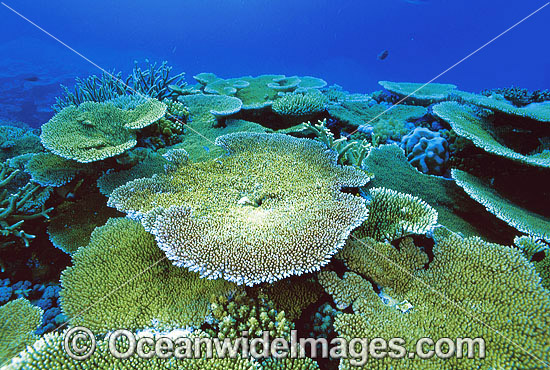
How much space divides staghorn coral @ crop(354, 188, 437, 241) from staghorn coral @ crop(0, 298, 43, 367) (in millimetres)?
3085

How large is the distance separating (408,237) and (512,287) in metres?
0.82

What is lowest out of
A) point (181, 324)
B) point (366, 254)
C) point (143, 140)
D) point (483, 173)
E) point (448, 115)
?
point (181, 324)

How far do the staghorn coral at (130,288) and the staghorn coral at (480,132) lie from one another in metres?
3.66

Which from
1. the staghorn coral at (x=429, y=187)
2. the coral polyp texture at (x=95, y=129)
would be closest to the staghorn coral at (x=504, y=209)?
the staghorn coral at (x=429, y=187)

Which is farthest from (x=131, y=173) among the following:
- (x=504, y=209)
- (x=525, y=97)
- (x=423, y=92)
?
(x=525, y=97)

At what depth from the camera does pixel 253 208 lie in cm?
277

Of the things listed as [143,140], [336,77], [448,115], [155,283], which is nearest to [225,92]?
[143,140]

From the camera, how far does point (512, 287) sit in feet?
6.89

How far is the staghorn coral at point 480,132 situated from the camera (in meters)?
3.28

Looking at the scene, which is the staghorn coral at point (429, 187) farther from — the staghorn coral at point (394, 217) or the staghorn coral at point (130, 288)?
the staghorn coral at point (130, 288)

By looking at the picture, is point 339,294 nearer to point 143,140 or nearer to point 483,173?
point 483,173

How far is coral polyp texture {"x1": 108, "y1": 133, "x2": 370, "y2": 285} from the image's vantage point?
2065mm

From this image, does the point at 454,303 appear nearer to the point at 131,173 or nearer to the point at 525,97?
the point at 131,173

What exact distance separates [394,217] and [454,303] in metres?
0.93
